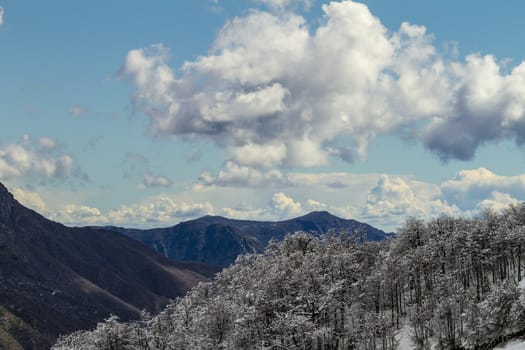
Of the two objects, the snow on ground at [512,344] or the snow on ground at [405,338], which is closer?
the snow on ground at [512,344]

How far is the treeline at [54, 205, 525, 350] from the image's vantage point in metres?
121

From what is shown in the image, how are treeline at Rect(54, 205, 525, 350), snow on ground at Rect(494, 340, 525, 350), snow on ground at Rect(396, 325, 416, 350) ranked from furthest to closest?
1. snow on ground at Rect(396, 325, 416, 350)
2. treeline at Rect(54, 205, 525, 350)
3. snow on ground at Rect(494, 340, 525, 350)

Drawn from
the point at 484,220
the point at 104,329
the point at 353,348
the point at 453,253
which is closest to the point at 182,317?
the point at 104,329

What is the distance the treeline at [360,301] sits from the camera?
121 m

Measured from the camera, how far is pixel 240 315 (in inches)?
5221

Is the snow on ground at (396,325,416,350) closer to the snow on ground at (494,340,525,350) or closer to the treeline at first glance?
the treeline

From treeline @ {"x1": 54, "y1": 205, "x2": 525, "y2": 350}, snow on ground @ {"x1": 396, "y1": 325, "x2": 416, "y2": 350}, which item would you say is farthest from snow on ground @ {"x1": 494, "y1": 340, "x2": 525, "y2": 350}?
snow on ground @ {"x1": 396, "y1": 325, "x2": 416, "y2": 350}

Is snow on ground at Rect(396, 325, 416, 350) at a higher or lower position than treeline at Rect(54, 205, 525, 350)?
lower

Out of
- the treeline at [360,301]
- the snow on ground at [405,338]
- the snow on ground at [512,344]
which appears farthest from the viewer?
the snow on ground at [405,338]

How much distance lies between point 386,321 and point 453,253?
3999cm

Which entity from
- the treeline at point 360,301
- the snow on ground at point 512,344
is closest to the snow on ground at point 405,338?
the treeline at point 360,301

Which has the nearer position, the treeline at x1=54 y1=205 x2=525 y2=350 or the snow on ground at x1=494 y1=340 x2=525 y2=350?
the snow on ground at x1=494 y1=340 x2=525 y2=350

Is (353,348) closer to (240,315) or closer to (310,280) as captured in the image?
(310,280)

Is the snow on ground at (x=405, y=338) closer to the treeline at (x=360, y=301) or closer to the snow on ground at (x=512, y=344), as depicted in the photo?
the treeline at (x=360, y=301)
